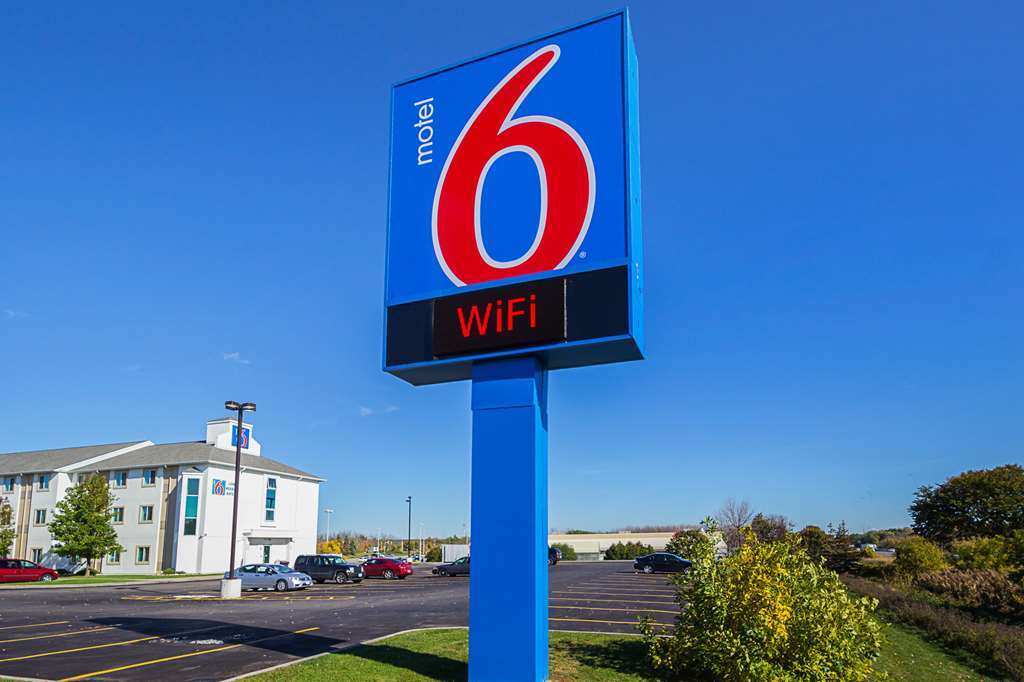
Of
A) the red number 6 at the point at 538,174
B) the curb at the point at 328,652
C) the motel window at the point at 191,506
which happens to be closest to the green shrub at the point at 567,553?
the motel window at the point at 191,506

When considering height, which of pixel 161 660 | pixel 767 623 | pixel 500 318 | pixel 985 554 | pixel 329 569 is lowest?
pixel 329 569

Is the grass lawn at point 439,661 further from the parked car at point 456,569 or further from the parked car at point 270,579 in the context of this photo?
the parked car at point 456,569

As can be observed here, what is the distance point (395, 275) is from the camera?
1320 cm

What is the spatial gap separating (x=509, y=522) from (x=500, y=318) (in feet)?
10.7

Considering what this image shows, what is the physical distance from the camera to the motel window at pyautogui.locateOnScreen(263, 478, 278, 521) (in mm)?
56125

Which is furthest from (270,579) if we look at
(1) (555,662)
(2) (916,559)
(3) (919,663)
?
(2) (916,559)

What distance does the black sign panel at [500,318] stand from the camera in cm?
1151

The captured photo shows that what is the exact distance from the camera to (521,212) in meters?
12.3

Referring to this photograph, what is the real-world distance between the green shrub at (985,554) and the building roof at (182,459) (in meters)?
45.6

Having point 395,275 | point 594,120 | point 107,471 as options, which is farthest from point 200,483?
point 594,120

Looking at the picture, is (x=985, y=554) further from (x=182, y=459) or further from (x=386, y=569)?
(x=182, y=459)

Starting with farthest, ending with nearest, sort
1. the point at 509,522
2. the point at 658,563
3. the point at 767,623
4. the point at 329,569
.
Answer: the point at 658,563 → the point at 329,569 → the point at 509,522 → the point at 767,623

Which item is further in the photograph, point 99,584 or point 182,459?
point 182,459

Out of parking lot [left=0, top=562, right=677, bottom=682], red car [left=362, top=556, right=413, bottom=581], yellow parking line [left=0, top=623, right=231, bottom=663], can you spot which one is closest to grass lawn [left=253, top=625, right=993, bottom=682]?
parking lot [left=0, top=562, right=677, bottom=682]
